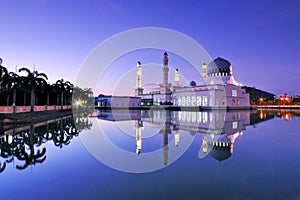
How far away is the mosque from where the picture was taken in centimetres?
6141

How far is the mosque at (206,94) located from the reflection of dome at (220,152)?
46499 mm

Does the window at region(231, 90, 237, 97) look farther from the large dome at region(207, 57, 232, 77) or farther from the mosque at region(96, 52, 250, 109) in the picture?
the large dome at region(207, 57, 232, 77)

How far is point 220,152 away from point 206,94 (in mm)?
54922

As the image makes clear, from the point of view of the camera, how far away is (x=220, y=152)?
947cm

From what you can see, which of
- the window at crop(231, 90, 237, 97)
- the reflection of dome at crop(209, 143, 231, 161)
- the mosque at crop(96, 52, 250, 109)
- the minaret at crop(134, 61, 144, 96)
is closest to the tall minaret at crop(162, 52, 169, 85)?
the mosque at crop(96, 52, 250, 109)

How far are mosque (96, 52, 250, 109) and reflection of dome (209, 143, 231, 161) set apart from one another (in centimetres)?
4650

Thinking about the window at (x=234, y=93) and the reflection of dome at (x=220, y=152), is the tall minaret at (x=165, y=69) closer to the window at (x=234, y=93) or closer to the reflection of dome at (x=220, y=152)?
the window at (x=234, y=93)

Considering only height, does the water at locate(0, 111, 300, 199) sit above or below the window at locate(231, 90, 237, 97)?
below

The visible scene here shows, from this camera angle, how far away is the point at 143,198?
4.90m

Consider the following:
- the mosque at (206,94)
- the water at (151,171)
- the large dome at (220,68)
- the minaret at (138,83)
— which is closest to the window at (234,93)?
the mosque at (206,94)

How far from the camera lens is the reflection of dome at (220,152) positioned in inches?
340

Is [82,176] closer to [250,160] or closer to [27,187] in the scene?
[27,187]

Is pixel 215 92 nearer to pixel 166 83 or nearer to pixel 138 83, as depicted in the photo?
pixel 166 83

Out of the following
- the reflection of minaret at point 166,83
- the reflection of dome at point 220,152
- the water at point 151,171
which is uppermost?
the reflection of minaret at point 166,83
